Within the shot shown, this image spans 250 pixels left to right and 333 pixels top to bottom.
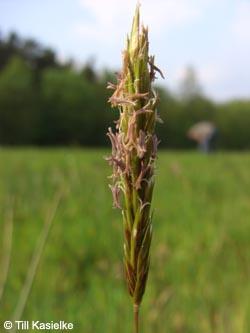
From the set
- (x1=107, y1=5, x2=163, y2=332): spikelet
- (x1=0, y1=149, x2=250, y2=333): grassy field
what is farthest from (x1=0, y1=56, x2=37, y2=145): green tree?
(x1=107, y1=5, x2=163, y2=332): spikelet

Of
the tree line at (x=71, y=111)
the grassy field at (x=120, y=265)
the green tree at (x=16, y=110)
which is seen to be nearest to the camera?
the grassy field at (x=120, y=265)

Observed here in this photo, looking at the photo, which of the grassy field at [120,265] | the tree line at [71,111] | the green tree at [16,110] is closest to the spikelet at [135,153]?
the grassy field at [120,265]

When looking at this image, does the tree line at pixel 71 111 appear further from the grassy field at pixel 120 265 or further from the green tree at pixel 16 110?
the grassy field at pixel 120 265

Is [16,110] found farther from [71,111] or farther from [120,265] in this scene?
[120,265]

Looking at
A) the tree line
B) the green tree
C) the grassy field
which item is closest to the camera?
the grassy field

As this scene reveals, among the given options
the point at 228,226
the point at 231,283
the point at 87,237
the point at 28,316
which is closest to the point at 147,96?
the point at 28,316

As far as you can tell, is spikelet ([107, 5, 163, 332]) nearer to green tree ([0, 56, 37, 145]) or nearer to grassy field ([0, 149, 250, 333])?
grassy field ([0, 149, 250, 333])

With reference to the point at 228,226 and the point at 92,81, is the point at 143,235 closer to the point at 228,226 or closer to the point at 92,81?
the point at 228,226
